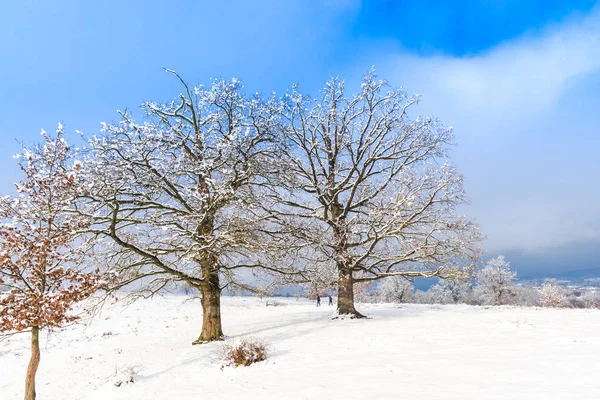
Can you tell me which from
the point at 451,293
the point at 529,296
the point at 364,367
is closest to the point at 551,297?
the point at 451,293

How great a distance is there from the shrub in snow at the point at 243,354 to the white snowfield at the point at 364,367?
258 millimetres

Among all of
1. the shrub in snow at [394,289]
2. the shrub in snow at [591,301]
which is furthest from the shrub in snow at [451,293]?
the shrub in snow at [591,301]

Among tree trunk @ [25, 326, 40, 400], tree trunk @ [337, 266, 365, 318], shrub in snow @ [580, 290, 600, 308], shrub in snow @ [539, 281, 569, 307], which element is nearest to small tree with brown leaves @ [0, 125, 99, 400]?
tree trunk @ [25, 326, 40, 400]

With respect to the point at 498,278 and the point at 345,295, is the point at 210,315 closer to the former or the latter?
the point at 345,295

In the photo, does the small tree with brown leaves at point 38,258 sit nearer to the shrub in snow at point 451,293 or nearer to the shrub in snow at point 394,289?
the shrub in snow at point 394,289

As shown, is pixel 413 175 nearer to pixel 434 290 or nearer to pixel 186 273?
pixel 186 273

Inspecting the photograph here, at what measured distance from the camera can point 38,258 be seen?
8188 millimetres

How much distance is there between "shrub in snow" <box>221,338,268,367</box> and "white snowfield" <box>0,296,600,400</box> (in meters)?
0.26

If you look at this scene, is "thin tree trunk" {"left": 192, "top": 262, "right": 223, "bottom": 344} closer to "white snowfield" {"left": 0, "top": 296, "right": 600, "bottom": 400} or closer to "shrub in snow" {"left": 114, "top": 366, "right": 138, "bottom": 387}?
"white snowfield" {"left": 0, "top": 296, "right": 600, "bottom": 400}

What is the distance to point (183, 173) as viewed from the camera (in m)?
11.6

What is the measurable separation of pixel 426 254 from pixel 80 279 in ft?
39.4

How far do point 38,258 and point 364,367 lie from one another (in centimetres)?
780

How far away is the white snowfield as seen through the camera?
568 cm

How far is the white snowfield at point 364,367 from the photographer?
5.68 meters
